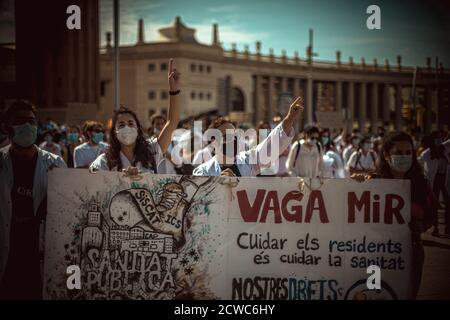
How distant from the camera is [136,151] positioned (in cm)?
529

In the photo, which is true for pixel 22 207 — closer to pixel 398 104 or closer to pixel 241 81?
pixel 241 81

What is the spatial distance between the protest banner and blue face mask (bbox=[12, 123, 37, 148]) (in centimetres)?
32

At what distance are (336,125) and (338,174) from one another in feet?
31.0

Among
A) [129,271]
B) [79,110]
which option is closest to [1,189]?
[129,271]

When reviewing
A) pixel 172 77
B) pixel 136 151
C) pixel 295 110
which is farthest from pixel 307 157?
pixel 136 151

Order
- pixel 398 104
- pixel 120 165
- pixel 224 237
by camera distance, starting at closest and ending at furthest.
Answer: pixel 224 237 < pixel 120 165 < pixel 398 104

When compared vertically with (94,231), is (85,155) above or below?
above

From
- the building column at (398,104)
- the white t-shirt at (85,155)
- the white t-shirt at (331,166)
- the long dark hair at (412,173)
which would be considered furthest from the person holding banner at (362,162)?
the building column at (398,104)

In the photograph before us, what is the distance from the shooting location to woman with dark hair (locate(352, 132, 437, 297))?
465 cm

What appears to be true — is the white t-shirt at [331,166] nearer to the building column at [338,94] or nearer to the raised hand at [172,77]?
the raised hand at [172,77]

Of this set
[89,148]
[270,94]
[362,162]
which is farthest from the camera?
[270,94]

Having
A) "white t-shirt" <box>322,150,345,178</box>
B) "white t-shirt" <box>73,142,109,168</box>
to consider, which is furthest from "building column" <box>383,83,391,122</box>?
"white t-shirt" <box>73,142,109,168</box>

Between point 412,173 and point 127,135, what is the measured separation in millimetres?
2411

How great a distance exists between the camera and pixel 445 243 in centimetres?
972
